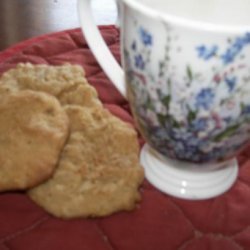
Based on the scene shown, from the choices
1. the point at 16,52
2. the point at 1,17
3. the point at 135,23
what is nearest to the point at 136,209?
the point at 135,23

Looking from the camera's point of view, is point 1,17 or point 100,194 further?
point 1,17

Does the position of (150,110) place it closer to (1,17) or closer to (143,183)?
(143,183)

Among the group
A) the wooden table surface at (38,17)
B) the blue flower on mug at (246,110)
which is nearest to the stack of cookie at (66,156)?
the blue flower on mug at (246,110)

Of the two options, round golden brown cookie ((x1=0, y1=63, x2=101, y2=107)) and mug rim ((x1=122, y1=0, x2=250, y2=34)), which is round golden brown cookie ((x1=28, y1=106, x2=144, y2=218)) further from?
mug rim ((x1=122, y1=0, x2=250, y2=34))

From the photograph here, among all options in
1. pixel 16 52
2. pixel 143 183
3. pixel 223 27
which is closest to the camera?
pixel 223 27

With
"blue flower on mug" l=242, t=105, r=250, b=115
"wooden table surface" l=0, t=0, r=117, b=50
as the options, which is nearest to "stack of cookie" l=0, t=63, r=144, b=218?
"blue flower on mug" l=242, t=105, r=250, b=115

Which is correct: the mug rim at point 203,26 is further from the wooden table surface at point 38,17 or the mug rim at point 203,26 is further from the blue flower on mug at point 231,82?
the wooden table surface at point 38,17
